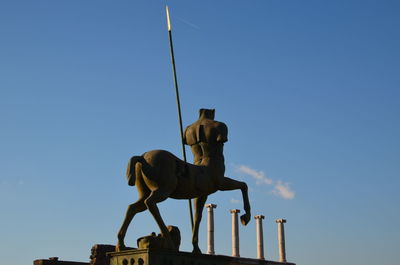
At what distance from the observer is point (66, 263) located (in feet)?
98.7

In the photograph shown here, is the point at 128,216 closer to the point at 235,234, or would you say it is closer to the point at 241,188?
the point at 241,188

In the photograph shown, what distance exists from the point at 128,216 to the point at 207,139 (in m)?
2.01

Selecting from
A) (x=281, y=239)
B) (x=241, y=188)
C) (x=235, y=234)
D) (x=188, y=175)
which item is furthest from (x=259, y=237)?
(x=188, y=175)

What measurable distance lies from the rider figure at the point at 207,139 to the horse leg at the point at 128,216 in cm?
142

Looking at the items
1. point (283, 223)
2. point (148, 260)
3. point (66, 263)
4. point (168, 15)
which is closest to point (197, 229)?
point (148, 260)

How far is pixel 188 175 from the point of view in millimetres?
10352

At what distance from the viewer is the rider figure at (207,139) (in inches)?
424

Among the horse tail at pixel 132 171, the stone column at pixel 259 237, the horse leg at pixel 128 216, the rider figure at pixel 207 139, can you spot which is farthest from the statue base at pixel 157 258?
the stone column at pixel 259 237

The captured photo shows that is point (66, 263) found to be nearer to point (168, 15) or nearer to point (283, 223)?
point (168, 15)

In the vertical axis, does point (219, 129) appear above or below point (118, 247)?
above

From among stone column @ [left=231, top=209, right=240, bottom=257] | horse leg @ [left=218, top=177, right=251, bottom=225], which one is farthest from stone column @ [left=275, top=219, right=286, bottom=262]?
horse leg @ [left=218, top=177, right=251, bottom=225]

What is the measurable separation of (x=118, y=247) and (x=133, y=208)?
69cm

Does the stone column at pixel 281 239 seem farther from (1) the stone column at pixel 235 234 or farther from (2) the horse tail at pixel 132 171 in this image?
(2) the horse tail at pixel 132 171

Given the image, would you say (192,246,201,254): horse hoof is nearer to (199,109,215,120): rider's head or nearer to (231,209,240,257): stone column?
(199,109,215,120): rider's head
